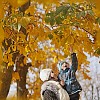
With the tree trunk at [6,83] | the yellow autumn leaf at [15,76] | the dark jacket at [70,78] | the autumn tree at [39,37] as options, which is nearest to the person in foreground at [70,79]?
the dark jacket at [70,78]

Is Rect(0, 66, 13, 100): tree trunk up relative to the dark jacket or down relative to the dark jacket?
up

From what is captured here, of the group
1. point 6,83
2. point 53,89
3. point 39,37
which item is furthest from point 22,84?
point 53,89

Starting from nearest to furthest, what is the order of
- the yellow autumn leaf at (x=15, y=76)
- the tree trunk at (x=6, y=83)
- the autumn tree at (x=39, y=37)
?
the autumn tree at (x=39, y=37) → the tree trunk at (x=6, y=83) → the yellow autumn leaf at (x=15, y=76)

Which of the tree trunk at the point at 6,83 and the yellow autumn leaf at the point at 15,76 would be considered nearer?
the tree trunk at the point at 6,83

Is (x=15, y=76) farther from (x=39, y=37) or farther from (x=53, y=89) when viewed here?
(x=53, y=89)

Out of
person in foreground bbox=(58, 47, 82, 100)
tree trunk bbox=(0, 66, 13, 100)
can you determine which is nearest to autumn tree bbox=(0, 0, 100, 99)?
tree trunk bbox=(0, 66, 13, 100)

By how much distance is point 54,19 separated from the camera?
123 cm

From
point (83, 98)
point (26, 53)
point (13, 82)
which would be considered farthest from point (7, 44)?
point (83, 98)

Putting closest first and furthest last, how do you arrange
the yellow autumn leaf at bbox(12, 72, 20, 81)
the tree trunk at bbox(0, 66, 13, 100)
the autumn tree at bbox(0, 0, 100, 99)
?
the autumn tree at bbox(0, 0, 100, 99)
the tree trunk at bbox(0, 66, 13, 100)
the yellow autumn leaf at bbox(12, 72, 20, 81)

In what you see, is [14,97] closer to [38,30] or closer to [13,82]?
[13,82]

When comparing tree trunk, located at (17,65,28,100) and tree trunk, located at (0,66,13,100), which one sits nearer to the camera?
tree trunk, located at (0,66,13,100)

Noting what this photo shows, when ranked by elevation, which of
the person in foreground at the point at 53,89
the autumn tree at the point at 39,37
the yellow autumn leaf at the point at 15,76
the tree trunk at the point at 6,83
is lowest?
the person in foreground at the point at 53,89

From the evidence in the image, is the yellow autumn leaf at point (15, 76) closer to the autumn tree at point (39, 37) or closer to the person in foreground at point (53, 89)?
the autumn tree at point (39, 37)

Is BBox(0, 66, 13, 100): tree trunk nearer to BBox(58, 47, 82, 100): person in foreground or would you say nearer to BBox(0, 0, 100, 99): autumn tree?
BBox(0, 0, 100, 99): autumn tree
